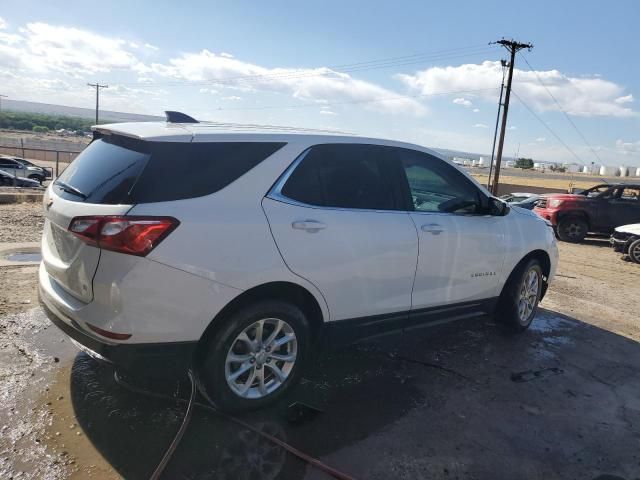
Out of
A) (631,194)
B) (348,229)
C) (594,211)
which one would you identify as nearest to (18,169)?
(594,211)

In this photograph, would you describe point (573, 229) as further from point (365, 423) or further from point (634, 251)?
point (365, 423)

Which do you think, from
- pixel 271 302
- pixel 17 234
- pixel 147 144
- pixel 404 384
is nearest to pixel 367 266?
pixel 271 302

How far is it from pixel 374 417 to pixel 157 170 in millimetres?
2093

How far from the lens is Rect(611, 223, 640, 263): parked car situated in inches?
464

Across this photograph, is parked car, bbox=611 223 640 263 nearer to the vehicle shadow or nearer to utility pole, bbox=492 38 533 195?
the vehicle shadow

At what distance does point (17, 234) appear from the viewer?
845 centimetres

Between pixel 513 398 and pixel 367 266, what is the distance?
1.54 metres

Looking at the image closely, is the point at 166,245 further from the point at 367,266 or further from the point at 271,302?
the point at 367,266

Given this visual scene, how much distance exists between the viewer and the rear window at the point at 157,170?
9.30 feet

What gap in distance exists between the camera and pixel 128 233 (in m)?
2.70

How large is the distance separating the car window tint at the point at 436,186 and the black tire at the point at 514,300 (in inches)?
41.0

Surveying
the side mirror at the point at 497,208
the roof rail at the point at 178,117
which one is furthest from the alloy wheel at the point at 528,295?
the roof rail at the point at 178,117

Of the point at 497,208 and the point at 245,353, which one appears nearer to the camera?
the point at 245,353

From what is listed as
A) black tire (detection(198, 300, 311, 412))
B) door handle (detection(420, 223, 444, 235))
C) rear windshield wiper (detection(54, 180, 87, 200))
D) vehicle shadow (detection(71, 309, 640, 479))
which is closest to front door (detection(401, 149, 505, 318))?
door handle (detection(420, 223, 444, 235))
